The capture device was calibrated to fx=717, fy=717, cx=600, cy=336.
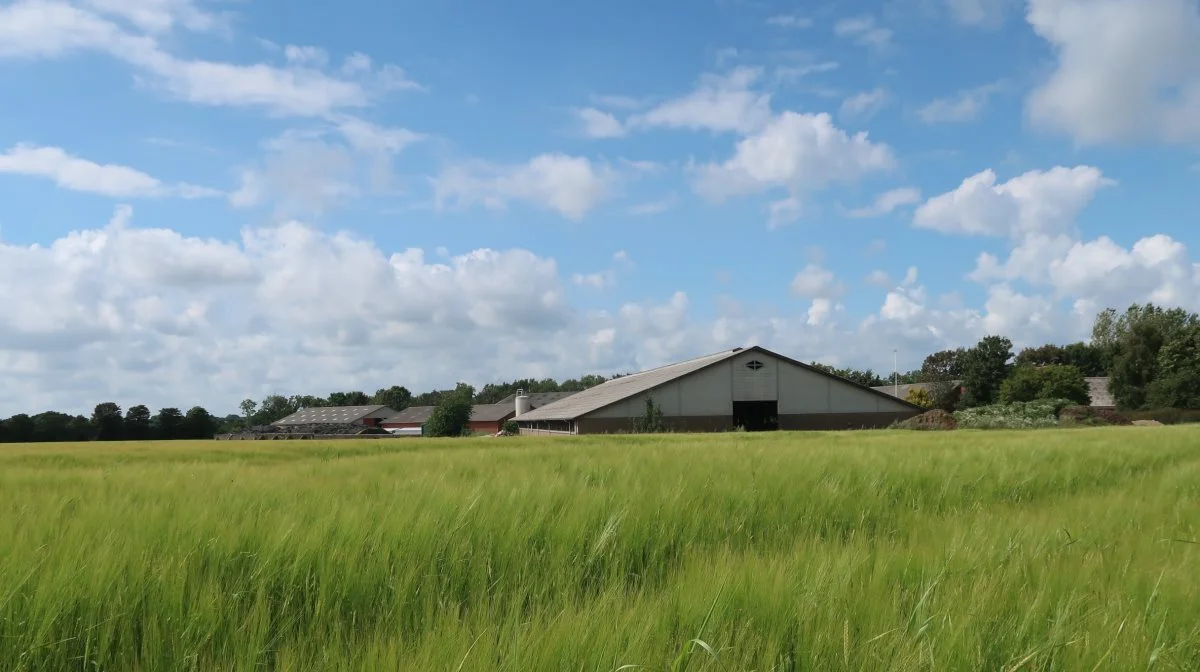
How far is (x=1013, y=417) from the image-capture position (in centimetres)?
4659

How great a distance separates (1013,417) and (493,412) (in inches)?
2857

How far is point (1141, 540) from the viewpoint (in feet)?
13.0

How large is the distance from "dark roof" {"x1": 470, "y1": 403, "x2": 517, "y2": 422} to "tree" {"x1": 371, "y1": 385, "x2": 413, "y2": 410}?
44206mm

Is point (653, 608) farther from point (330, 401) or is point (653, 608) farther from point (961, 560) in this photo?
point (330, 401)

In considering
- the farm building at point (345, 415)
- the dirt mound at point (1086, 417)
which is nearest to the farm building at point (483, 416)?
A: the farm building at point (345, 415)

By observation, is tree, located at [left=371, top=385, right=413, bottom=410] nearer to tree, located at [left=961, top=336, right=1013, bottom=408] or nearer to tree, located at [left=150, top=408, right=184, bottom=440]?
tree, located at [left=150, top=408, right=184, bottom=440]

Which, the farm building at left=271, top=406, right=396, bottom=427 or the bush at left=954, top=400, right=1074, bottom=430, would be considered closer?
the bush at left=954, top=400, right=1074, bottom=430

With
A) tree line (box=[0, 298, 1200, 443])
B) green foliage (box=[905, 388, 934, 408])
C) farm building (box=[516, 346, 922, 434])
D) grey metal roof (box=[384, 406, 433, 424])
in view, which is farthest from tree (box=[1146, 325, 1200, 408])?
grey metal roof (box=[384, 406, 433, 424])

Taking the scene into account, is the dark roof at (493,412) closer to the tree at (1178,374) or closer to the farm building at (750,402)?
the farm building at (750,402)

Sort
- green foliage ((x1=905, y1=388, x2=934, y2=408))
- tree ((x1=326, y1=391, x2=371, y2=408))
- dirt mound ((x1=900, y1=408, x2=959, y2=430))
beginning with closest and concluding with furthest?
dirt mound ((x1=900, y1=408, x2=959, y2=430)) → green foliage ((x1=905, y1=388, x2=934, y2=408)) → tree ((x1=326, y1=391, x2=371, y2=408))

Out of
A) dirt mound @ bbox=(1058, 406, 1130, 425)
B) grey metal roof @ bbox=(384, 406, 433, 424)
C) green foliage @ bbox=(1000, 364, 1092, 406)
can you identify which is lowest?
dirt mound @ bbox=(1058, 406, 1130, 425)

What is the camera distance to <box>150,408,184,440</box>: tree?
5586 centimetres

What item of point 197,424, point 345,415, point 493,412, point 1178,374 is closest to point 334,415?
point 345,415

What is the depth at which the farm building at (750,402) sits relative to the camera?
49.2 metres
